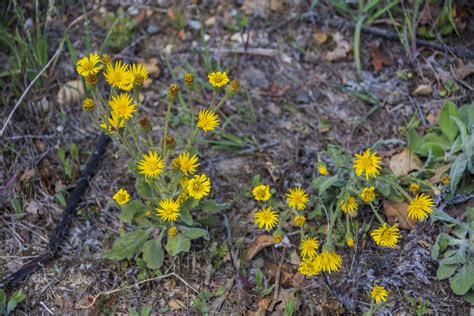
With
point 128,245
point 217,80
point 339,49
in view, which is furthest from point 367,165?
point 339,49

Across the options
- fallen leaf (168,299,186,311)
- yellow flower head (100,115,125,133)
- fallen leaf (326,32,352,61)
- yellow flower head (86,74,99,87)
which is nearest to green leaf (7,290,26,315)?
fallen leaf (168,299,186,311)

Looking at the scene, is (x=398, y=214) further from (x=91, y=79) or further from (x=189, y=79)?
(x=91, y=79)

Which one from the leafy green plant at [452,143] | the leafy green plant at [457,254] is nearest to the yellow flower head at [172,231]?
the leafy green plant at [457,254]

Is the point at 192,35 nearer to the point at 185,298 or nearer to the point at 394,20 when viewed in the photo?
the point at 394,20

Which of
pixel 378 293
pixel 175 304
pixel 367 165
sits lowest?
pixel 175 304

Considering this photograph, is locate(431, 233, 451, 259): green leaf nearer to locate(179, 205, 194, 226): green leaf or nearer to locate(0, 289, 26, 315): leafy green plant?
locate(179, 205, 194, 226): green leaf

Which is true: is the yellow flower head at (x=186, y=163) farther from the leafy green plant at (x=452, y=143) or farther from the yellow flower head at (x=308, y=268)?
the leafy green plant at (x=452, y=143)

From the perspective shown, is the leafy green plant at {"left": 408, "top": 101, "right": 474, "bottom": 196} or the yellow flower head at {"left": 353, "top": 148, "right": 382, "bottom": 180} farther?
the leafy green plant at {"left": 408, "top": 101, "right": 474, "bottom": 196}
